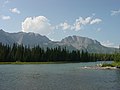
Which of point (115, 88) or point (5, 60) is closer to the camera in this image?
point (115, 88)

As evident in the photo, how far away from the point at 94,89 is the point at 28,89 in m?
14.3

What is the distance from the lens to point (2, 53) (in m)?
199

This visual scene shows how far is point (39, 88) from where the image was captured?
54.4 meters

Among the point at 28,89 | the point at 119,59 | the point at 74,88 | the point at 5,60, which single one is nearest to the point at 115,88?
the point at 74,88

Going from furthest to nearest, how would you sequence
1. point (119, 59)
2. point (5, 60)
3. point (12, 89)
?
point (5, 60), point (119, 59), point (12, 89)

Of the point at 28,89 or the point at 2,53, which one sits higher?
the point at 2,53

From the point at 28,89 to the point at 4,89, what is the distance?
201 inches

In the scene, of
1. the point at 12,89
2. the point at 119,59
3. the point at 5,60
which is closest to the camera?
the point at 12,89

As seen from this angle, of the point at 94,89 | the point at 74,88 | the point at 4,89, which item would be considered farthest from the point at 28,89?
the point at 94,89

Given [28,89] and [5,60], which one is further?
[5,60]

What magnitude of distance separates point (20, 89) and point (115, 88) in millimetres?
21181

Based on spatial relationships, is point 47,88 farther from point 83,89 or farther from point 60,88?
point 83,89

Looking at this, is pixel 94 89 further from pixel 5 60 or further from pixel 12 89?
pixel 5 60

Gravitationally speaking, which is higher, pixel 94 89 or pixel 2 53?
pixel 2 53
